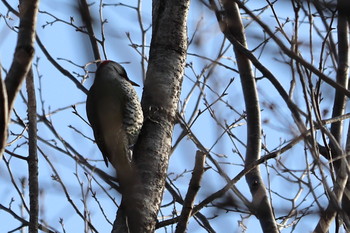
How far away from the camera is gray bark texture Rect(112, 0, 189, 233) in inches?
135

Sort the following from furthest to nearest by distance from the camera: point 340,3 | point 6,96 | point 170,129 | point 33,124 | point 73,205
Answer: point 170,129 → point 73,205 → point 33,124 → point 6,96 → point 340,3

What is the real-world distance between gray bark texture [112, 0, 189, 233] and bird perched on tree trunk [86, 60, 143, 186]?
1.73 ft

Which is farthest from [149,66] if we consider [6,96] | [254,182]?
[6,96]

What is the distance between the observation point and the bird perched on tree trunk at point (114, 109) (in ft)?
15.7

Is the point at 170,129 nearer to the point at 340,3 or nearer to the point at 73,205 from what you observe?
the point at 73,205

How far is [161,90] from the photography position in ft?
12.7

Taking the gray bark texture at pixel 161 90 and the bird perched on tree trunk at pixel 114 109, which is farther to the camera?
the bird perched on tree trunk at pixel 114 109

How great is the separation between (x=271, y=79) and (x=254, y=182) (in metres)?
1.06

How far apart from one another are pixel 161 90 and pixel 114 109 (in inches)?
63.3

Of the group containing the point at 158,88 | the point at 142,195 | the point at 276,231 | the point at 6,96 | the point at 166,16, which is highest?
the point at 166,16

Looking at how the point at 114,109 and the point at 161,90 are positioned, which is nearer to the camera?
the point at 161,90

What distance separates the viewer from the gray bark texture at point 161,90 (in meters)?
3.42

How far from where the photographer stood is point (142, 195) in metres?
3.14

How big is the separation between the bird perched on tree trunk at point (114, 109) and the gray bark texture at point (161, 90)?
20.8 inches
